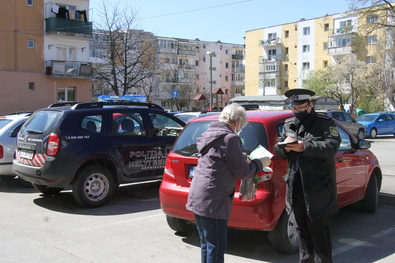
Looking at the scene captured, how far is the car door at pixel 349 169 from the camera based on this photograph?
5.76 m

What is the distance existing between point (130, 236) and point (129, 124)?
2.85m

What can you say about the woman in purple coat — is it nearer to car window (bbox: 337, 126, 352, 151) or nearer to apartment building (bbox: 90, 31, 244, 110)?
car window (bbox: 337, 126, 352, 151)

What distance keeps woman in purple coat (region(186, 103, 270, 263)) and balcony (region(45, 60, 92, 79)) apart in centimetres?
3301

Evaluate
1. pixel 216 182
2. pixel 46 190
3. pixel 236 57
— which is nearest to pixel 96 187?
pixel 46 190

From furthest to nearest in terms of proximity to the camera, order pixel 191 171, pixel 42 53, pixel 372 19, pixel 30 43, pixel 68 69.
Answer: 1. pixel 372 19
2. pixel 68 69
3. pixel 42 53
4. pixel 30 43
5. pixel 191 171

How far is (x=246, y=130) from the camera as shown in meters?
5.16

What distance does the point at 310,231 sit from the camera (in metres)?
4.09

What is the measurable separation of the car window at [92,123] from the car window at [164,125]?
3.79 ft

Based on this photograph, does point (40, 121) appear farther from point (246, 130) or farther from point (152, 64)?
point (152, 64)

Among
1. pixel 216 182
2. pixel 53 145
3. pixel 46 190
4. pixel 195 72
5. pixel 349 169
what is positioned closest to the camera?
pixel 216 182

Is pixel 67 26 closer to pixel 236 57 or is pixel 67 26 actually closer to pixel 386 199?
pixel 386 199

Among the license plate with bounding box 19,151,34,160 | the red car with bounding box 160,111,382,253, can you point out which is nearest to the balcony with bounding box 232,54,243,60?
the license plate with bounding box 19,151,34,160

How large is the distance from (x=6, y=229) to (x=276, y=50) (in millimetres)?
66579

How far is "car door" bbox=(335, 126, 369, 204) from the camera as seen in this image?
5762mm
